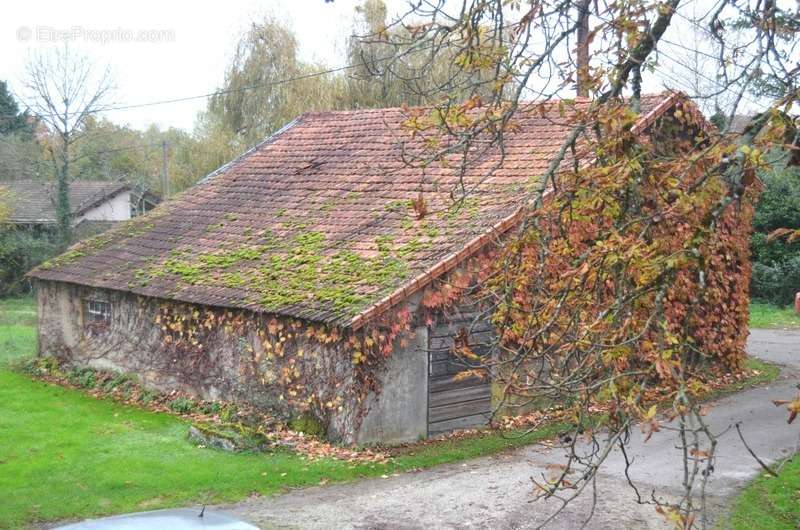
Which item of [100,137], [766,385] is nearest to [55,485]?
[766,385]

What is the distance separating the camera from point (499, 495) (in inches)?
440

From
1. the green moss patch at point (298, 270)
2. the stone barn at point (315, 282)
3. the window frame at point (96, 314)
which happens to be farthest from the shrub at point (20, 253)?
the green moss patch at point (298, 270)

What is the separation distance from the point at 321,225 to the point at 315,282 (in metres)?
2.78

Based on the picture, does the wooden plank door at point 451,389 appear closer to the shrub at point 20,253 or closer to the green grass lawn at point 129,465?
the green grass lawn at point 129,465

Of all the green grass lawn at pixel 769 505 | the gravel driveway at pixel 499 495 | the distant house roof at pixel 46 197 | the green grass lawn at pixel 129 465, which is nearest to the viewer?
the green grass lawn at pixel 769 505

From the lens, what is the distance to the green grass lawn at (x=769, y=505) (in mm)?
9984

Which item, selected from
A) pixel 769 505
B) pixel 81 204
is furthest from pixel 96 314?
pixel 81 204

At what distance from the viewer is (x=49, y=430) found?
48.8ft

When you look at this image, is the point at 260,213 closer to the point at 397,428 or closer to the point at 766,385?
the point at 397,428

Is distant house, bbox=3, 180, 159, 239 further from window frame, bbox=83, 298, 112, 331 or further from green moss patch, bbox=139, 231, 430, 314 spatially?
green moss patch, bbox=139, 231, 430, 314

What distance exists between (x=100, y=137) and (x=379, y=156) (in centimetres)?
3324

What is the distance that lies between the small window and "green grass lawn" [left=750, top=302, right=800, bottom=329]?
19.1 metres

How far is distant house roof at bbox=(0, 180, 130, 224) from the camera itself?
37.9m

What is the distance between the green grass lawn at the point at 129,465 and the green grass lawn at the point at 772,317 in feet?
50.1
